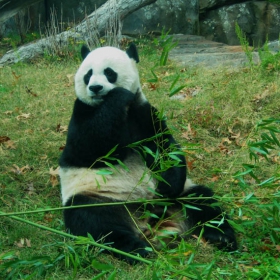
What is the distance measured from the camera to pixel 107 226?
357 centimetres

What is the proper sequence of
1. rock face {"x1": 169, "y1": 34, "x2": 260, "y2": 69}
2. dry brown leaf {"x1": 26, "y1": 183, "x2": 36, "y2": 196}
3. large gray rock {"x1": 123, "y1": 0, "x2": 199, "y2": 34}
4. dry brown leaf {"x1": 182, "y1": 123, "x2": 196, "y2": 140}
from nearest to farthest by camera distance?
dry brown leaf {"x1": 26, "y1": 183, "x2": 36, "y2": 196}
dry brown leaf {"x1": 182, "y1": 123, "x2": 196, "y2": 140}
rock face {"x1": 169, "y1": 34, "x2": 260, "y2": 69}
large gray rock {"x1": 123, "y1": 0, "x2": 199, "y2": 34}

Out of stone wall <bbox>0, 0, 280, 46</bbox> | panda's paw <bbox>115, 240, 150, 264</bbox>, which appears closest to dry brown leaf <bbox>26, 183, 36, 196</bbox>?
panda's paw <bbox>115, 240, 150, 264</bbox>

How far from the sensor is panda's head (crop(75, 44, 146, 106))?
13.0 ft

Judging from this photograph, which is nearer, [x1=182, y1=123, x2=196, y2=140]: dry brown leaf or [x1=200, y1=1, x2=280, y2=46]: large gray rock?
[x1=182, y1=123, x2=196, y2=140]: dry brown leaf

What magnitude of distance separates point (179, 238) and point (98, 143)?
96 cm

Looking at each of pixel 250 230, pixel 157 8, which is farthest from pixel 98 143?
pixel 157 8

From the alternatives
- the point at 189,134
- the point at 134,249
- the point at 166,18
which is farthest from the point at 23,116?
the point at 166,18

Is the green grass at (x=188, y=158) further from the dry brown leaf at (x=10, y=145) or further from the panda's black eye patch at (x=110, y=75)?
the panda's black eye patch at (x=110, y=75)

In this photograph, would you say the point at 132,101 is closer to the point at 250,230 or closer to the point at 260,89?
the point at 250,230

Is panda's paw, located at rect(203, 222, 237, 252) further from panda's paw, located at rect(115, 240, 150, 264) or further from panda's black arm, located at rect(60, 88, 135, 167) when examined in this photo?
panda's black arm, located at rect(60, 88, 135, 167)

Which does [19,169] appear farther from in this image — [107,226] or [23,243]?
[107,226]

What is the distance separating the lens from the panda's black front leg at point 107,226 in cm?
346

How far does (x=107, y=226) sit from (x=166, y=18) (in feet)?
31.1

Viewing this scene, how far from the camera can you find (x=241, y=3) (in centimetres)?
1282
